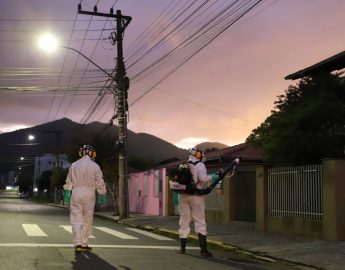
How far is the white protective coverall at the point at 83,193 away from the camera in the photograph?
33.2 ft

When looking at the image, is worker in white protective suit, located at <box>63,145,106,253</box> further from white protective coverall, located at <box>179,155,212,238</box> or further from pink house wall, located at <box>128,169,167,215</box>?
pink house wall, located at <box>128,169,167,215</box>

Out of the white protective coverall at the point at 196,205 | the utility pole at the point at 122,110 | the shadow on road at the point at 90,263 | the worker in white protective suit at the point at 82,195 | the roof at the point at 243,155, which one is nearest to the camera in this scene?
the shadow on road at the point at 90,263

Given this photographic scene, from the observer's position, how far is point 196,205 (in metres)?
10.5

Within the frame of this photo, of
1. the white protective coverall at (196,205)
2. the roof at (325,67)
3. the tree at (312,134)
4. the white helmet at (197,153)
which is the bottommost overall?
the white protective coverall at (196,205)

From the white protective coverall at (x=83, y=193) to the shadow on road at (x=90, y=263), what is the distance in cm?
26

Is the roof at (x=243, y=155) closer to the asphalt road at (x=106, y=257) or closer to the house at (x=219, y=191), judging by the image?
the house at (x=219, y=191)

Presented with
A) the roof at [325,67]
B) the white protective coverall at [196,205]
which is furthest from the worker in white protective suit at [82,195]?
the roof at [325,67]

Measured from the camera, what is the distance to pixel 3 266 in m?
8.66

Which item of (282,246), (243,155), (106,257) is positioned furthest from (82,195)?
(243,155)

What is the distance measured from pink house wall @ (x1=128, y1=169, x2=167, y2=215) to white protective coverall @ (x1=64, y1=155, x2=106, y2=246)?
1709 centimetres

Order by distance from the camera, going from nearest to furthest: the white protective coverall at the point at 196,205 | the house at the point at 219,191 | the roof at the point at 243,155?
the white protective coverall at the point at 196,205 → the house at the point at 219,191 → the roof at the point at 243,155

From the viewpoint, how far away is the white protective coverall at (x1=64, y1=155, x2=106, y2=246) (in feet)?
33.2

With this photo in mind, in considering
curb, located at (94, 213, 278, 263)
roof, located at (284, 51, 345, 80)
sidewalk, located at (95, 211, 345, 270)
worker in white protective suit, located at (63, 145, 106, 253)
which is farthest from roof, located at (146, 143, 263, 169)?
worker in white protective suit, located at (63, 145, 106, 253)

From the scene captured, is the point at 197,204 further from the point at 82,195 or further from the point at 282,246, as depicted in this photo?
the point at 282,246
